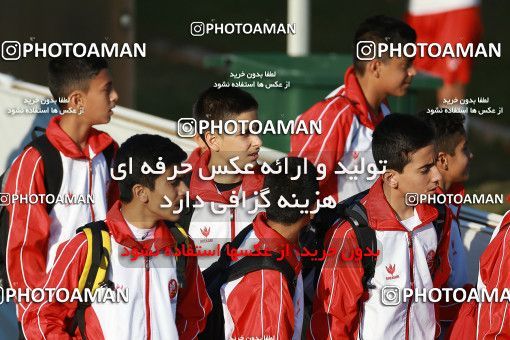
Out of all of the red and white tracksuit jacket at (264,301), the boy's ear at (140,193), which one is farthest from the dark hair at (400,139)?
the boy's ear at (140,193)

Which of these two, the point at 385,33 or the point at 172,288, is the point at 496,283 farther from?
the point at 385,33

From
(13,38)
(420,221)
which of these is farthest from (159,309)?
(13,38)

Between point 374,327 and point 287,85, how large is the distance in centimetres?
290

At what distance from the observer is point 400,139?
15.6ft

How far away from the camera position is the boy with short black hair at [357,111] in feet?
17.3

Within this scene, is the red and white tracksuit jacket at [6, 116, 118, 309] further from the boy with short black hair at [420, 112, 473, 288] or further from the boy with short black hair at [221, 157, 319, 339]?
the boy with short black hair at [420, 112, 473, 288]

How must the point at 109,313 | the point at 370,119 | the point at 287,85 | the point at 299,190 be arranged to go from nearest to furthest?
the point at 109,313
the point at 299,190
the point at 370,119
the point at 287,85

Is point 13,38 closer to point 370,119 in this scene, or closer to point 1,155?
point 1,155

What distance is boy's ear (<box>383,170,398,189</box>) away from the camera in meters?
4.74

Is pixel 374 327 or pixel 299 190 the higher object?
pixel 299 190

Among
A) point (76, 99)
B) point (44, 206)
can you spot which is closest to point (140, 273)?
point (44, 206)

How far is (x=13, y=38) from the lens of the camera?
26.4 feet

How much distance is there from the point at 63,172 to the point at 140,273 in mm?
764

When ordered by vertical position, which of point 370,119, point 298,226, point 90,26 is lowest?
point 298,226
